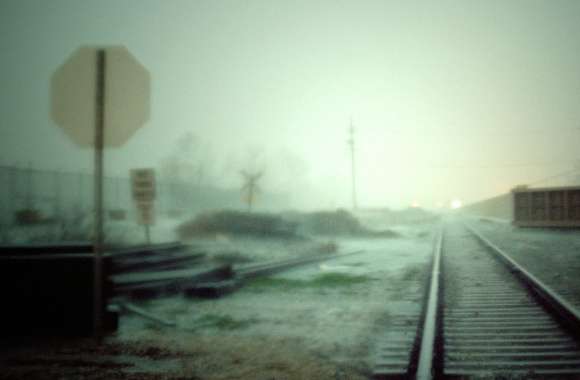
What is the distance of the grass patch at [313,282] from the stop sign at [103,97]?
207 inches

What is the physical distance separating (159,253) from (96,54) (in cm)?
746

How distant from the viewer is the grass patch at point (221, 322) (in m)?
5.67

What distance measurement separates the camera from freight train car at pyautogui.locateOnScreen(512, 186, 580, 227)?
75.5ft

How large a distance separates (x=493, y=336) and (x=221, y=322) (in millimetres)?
3660

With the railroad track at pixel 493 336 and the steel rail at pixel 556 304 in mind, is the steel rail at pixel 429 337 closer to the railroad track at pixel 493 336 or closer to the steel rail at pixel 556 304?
the railroad track at pixel 493 336

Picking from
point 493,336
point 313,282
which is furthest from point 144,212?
point 493,336

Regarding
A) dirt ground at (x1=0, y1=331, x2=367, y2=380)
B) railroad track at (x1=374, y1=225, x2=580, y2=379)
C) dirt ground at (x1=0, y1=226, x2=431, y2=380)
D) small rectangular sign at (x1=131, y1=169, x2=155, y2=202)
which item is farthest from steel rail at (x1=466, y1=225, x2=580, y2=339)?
small rectangular sign at (x1=131, y1=169, x2=155, y2=202)

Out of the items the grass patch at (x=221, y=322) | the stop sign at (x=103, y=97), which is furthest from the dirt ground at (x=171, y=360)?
the stop sign at (x=103, y=97)

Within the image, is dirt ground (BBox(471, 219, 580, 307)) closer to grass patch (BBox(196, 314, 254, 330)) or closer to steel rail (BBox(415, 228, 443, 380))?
steel rail (BBox(415, 228, 443, 380))

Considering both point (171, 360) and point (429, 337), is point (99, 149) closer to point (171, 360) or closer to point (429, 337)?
point (171, 360)

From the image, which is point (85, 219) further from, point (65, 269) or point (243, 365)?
point (243, 365)

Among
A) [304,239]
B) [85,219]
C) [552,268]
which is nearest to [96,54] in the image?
[552,268]

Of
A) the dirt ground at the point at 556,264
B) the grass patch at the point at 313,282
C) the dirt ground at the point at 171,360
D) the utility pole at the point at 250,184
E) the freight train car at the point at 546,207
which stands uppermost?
the utility pole at the point at 250,184

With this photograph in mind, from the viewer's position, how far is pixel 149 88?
4.75 m
